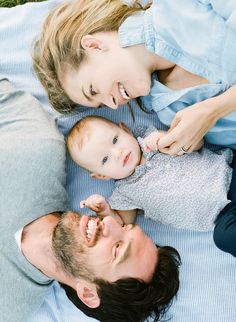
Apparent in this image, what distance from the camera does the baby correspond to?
1641mm

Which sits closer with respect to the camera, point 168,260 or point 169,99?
point 168,260

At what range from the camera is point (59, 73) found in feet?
5.50

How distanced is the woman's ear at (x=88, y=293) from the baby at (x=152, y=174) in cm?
25

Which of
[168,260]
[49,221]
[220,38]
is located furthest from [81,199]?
[220,38]

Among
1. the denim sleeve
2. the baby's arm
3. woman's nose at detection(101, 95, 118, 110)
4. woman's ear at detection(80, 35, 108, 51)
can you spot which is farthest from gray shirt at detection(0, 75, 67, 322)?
the denim sleeve

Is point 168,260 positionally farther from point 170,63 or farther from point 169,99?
point 170,63

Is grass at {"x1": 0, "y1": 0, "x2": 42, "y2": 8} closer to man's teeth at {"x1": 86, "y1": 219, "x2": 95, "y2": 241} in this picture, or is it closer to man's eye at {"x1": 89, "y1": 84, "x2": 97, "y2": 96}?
man's eye at {"x1": 89, "y1": 84, "x2": 97, "y2": 96}

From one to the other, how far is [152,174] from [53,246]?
37 cm

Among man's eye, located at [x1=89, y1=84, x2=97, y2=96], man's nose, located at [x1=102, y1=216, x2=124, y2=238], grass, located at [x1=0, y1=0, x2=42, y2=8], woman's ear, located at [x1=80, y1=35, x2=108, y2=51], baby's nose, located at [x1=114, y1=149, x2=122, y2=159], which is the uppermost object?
woman's ear, located at [x1=80, y1=35, x2=108, y2=51]

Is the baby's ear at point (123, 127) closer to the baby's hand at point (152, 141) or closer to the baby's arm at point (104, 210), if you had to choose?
the baby's hand at point (152, 141)

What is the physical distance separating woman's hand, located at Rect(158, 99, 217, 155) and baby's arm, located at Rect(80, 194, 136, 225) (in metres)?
0.25

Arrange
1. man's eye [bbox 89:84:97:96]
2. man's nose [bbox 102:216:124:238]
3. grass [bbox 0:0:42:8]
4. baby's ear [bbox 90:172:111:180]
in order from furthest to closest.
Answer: grass [bbox 0:0:42:8], baby's ear [bbox 90:172:111:180], man's eye [bbox 89:84:97:96], man's nose [bbox 102:216:124:238]

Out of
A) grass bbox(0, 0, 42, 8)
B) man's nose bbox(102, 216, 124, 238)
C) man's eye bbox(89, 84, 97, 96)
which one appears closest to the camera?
man's nose bbox(102, 216, 124, 238)

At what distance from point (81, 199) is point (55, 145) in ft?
0.84
